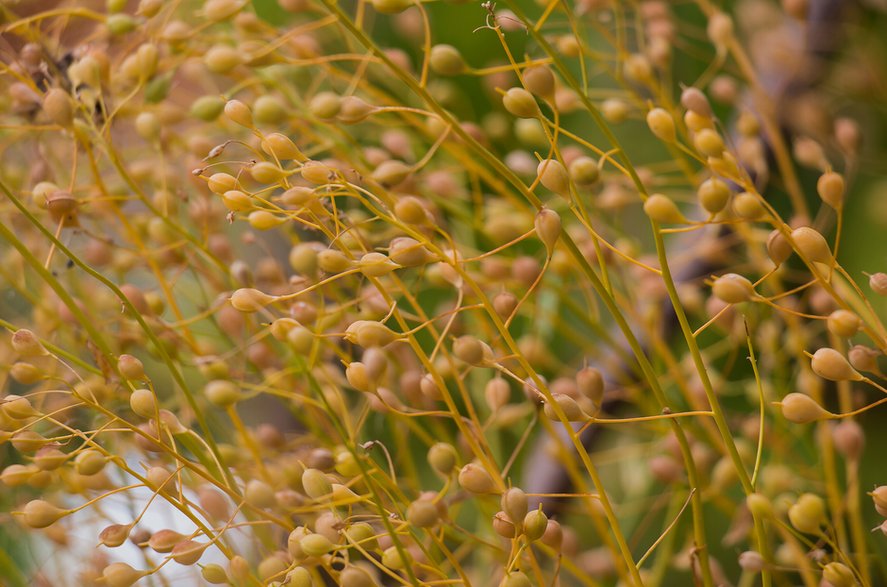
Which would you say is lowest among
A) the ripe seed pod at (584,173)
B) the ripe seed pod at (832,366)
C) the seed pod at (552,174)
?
the ripe seed pod at (832,366)

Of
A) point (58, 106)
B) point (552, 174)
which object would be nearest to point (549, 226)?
point (552, 174)

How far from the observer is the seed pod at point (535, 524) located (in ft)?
0.60

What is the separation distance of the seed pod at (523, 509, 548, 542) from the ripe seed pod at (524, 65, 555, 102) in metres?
0.08

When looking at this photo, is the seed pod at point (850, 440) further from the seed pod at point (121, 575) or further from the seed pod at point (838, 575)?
the seed pod at point (121, 575)

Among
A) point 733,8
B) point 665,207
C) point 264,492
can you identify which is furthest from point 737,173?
point 733,8

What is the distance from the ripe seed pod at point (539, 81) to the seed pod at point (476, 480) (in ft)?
0.25

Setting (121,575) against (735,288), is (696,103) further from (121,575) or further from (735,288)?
(121,575)

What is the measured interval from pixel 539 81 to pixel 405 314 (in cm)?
7

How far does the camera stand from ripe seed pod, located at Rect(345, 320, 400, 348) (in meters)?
0.19

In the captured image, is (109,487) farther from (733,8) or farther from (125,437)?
(733,8)

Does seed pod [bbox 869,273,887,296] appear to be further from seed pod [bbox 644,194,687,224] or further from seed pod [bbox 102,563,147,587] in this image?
seed pod [bbox 102,563,147,587]

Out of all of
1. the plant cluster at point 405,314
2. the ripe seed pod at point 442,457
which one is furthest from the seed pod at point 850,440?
the ripe seed pod at point 442,457

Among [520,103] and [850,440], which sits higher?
[520,103]

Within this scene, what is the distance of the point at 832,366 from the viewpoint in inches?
7.5
